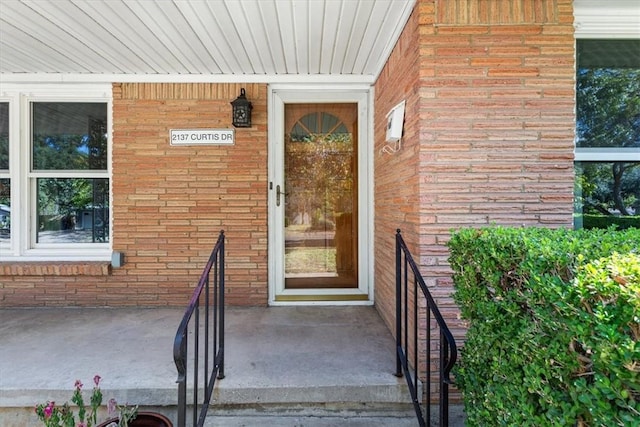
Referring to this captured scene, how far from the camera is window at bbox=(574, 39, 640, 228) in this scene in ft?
8.15

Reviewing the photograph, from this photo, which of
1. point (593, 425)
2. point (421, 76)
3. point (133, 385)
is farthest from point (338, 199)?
point (593, 425)

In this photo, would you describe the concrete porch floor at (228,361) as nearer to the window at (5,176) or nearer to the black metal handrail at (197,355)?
the black metal handrail at (197,355)

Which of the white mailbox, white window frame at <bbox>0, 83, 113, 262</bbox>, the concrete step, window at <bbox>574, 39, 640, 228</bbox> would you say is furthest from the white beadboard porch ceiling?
the concrete step

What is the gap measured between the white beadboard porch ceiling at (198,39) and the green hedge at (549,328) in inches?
67.6

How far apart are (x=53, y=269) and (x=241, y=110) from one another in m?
2.42

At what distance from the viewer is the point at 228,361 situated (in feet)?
7.62

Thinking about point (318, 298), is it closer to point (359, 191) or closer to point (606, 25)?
point (359, 191)

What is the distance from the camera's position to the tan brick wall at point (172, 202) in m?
3.51

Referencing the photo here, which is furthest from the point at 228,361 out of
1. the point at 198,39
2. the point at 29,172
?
the point at 29,172

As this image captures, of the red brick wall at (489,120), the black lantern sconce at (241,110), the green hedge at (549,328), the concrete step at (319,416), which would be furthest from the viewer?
the black lantern sconce at (241,110)

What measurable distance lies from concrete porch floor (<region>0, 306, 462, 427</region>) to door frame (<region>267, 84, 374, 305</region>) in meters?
0.33

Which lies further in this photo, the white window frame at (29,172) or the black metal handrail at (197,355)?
the white window frame at (29,172)

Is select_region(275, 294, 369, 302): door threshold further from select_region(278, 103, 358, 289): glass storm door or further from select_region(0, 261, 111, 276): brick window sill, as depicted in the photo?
select_region(0, 261, 111, 276): brick window sill

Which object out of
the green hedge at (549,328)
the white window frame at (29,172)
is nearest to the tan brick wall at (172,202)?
the white window frame at (29,172)
